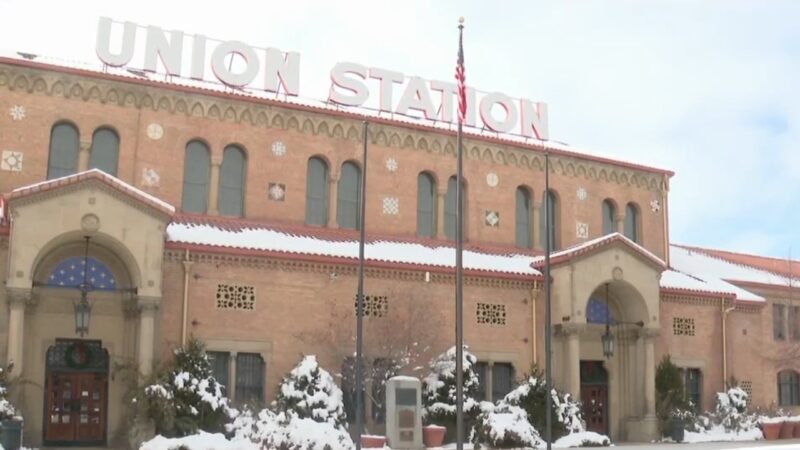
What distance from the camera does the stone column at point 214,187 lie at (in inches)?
1441

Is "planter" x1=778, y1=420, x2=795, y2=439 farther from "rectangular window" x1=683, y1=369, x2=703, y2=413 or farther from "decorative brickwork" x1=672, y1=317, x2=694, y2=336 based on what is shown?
"decorative brickwork" x1=672, y1=317, x2=694, y2=336

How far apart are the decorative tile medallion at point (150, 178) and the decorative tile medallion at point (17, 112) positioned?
175 inches

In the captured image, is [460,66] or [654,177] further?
[654,177]

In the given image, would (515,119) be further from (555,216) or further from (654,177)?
(654,177)

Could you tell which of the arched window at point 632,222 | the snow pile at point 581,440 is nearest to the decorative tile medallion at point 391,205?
the snow pile at point 581,440

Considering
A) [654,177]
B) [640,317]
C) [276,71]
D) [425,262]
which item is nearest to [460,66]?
[425,262]

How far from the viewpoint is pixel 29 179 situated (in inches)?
1320

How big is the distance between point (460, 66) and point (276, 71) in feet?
45.2

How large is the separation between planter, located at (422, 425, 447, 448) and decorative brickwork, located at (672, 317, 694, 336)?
13431mm

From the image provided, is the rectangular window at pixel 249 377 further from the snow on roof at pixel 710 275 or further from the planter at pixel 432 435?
the snow on roof at pixel 710 275

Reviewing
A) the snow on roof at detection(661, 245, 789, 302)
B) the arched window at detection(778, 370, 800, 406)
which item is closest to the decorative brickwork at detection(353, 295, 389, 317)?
the snow on roof at detection(661, 245, 789, 302)

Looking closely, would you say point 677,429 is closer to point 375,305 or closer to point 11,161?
point 375,305

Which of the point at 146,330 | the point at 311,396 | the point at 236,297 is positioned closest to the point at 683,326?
the point at 311,396

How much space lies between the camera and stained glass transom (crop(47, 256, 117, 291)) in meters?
31.2
